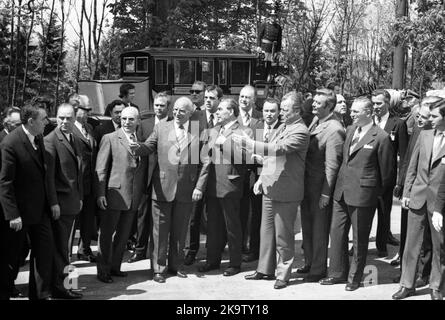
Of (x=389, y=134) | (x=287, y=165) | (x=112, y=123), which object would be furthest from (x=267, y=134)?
(x=112, y=123)

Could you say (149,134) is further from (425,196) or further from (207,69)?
(207,69)

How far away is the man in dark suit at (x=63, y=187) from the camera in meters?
6.20

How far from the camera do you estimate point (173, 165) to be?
23.4 ft

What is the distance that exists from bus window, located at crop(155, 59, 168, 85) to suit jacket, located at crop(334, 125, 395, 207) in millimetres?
10938

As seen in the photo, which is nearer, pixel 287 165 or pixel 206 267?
pixel 287 165

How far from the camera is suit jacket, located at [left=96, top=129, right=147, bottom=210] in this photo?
6965 mm

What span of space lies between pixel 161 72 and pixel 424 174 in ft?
38.4

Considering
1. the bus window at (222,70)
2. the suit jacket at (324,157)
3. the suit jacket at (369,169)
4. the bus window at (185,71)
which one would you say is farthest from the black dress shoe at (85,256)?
the bus window at (222,70)

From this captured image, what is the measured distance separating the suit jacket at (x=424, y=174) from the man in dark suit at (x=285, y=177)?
113 cm

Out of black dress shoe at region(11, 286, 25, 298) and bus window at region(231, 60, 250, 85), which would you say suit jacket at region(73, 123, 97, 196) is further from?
bus window at region(231, 60, 250, 85)

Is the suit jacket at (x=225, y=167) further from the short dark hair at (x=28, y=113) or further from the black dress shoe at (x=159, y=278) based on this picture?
the short dark hair at (x=28, y=113)

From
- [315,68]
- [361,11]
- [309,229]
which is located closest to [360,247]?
[309,229]

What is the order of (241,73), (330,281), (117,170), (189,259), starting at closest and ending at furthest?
(330,281)
(117,170)
(189,259)
(241,73)

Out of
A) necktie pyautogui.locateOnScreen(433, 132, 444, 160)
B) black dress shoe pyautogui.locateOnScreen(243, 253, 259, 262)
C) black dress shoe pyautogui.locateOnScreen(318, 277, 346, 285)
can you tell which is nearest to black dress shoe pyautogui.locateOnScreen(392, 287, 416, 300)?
black dress shoe pyautogui.locateOnScreen(318, 277, 346, 285)
